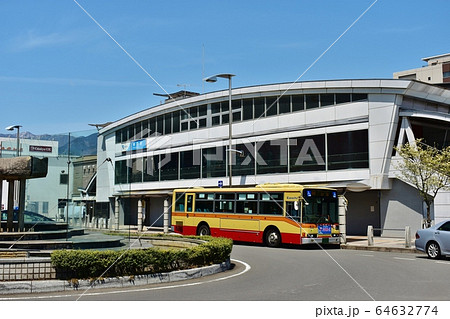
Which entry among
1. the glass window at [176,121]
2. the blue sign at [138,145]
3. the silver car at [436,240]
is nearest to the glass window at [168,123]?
the glass window at [176,121]

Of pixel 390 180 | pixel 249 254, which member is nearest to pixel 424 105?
pixel 390 180

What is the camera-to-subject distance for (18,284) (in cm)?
1131

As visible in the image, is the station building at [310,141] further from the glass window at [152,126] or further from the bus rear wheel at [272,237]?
the bus rear wheel at [272,237]

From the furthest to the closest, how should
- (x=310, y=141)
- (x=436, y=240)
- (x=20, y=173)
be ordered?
1. (x=310, y=141)
2. (x=436, y=240)
3. (x=20, y=173)

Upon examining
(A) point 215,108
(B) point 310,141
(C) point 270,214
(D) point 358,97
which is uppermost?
(A) point 215,108

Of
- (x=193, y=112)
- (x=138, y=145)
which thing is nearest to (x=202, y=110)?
(x=193, y=112)

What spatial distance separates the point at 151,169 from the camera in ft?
→ 163

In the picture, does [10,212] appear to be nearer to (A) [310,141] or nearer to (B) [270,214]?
(B) [270,214]

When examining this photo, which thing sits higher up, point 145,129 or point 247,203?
point 145,129

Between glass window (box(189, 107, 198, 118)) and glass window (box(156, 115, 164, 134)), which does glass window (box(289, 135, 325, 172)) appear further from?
glass window (box(156, 115, 164, 134))

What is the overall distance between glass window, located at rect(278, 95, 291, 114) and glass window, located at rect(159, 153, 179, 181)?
41.4 feet

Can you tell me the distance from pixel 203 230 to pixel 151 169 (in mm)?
21153

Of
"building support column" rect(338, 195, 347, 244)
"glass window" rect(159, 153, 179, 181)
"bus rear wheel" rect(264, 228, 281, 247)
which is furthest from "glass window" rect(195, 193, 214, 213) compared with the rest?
"glass window" rect(159, 153, 179, 181)

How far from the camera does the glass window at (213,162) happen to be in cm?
4200
